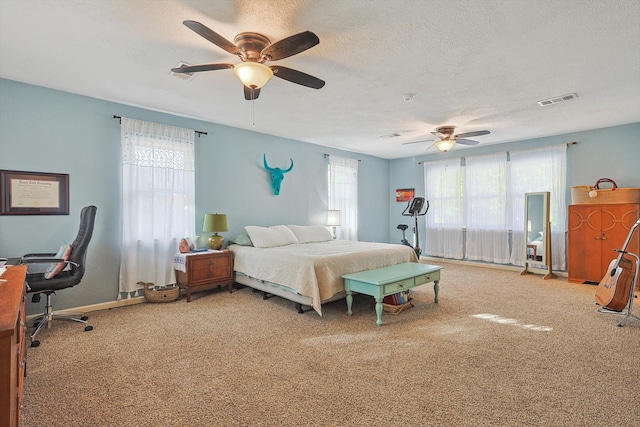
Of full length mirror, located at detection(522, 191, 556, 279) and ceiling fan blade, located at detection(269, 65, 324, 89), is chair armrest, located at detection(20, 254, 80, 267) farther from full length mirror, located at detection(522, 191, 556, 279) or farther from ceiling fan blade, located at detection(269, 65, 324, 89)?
full length mirror, located at detection(522, 191, 556, 279)

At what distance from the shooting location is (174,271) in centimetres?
436

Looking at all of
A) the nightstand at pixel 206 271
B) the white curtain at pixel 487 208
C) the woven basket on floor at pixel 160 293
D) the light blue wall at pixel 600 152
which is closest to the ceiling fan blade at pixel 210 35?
the nightstand at pixel 206 271

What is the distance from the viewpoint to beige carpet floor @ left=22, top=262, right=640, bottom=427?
1843 mm

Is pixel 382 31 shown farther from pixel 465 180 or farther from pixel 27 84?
pixel 465 180

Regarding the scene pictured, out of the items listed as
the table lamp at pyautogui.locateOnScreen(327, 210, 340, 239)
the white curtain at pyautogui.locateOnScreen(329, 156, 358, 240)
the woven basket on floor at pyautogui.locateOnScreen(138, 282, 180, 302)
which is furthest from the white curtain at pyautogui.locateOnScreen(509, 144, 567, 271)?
the woven basket on floor at pyautogui.locateOnScreen(138, 282, 180, 302)

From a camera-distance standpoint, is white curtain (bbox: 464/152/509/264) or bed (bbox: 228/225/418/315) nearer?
bed (bbox: 228/225/418/315)

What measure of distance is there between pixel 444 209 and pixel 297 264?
4652mm

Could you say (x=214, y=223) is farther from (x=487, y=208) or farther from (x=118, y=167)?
(x=487, y=208)

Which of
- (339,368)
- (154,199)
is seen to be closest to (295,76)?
(339,368)

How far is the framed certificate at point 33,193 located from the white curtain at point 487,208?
6821mm

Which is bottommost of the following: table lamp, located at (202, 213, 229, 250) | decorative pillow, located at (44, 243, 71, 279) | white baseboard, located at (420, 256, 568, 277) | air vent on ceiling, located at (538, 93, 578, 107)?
white baseboard, located at (420, 256, 568, 277)

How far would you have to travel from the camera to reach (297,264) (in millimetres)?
3621

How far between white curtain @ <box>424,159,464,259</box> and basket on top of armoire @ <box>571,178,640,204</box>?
2.02m

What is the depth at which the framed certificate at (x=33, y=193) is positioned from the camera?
3.33m
